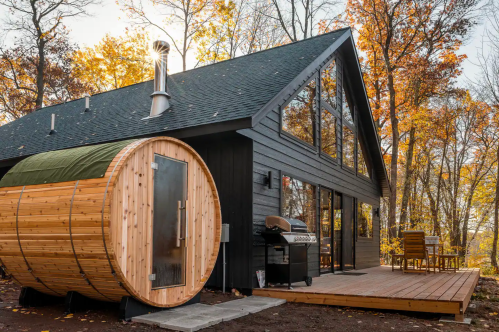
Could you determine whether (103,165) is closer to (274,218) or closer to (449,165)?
(274,218)

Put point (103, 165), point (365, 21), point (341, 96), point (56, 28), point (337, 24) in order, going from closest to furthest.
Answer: point (103, 165) → point (341, 96) → point (365, 21) → point (337, 24) → point (56, 28)

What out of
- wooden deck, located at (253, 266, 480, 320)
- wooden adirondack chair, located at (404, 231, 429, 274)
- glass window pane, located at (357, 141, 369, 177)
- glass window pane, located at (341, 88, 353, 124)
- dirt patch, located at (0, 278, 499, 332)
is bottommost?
dirt patch, located at (0, 278, 499, 332)

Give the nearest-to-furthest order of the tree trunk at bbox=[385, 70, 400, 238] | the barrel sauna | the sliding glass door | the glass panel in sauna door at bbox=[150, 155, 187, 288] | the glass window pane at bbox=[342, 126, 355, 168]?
the barrel sauna, the glass panel in sauna door at bbox=[150, 155, 187, 288], the sliding glass door, the glass window pane at bbox=[342, 126, 355, 168], the tree trunk at bbox=[385, 70, 400, 238]

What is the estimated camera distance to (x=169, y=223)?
17.4ft

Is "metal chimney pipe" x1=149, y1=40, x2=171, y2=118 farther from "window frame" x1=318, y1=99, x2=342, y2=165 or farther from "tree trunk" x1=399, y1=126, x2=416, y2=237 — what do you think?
"tree trunk" x1=399, y1=126, x2=416, y2=237

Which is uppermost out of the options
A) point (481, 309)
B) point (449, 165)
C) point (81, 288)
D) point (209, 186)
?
point (449, 165)

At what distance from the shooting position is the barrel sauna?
4.35 m

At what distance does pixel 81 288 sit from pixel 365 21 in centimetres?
1559

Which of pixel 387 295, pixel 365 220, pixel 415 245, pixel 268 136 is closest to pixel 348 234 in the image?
pixel 365 220

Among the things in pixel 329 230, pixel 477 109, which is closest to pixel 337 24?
pixel 477 109

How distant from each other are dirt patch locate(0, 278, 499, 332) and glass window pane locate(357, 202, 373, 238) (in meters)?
5.51

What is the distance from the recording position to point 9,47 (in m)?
19.4

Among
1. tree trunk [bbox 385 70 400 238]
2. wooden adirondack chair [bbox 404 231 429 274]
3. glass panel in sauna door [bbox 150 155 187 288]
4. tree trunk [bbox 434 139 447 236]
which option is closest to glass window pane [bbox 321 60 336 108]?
wooden adirondack chair [bbox 404 231 429 274]

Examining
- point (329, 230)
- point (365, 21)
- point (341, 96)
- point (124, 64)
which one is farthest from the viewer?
point (124, 64)
